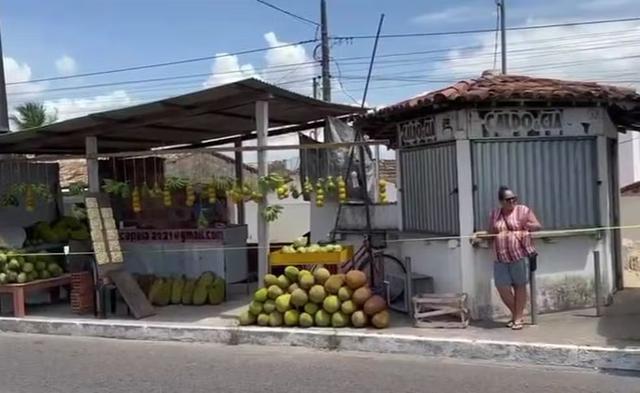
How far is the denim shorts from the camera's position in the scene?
8.56 metres

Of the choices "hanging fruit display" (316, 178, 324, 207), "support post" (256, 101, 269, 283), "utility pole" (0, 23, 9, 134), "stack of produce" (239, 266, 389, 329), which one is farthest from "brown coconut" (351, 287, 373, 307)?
"utility pole" (0, 23, 9, 134)

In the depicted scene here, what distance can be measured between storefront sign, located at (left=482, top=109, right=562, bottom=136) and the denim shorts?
164cm

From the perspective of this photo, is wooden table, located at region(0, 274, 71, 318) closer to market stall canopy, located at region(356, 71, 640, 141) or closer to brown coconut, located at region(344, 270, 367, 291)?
brown coconut, located at region(344, 270, 367, 291)

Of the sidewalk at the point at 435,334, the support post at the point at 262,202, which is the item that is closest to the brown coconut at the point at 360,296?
the sidewalk at the point at 435,334

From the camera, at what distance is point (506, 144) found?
9250 mm

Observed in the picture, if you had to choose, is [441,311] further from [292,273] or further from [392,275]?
[292,273]

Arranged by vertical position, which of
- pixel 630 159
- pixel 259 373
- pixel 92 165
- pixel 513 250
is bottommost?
pixel 259 373

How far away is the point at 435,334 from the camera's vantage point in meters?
8.43

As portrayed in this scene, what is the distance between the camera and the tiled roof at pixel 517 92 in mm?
8805

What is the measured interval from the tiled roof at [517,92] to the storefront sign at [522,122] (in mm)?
317

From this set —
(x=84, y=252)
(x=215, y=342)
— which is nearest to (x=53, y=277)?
(x=84, y=252)

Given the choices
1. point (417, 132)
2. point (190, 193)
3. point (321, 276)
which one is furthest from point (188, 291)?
point (417, 132)

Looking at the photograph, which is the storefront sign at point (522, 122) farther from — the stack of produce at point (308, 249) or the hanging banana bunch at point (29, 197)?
the hanging banana bunch at point (29, 197)

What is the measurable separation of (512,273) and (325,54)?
61.5 feet
